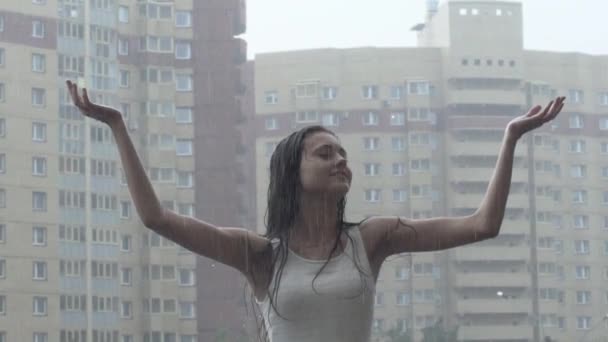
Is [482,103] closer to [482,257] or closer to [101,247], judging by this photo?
[482,257]

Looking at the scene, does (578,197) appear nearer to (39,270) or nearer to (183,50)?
(183,50)

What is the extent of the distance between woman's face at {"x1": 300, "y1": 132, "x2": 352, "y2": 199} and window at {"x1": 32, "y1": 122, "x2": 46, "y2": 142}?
117ft

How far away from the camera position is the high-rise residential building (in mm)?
35594

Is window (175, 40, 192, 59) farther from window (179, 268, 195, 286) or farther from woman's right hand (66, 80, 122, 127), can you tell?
woman's right hand (66, 80, 122, 127)

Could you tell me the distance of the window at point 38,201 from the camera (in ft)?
118

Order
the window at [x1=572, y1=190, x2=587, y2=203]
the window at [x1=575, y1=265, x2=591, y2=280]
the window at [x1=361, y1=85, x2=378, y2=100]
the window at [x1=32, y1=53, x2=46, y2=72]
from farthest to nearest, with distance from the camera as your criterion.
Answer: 1. the window at [x1=572, y1=190, x2=587, y2=203]
2. the window at [x1=575, y1=265, x2=591, y2=280]
3. the window at [x1=361, y1=85, x2=378, y2=100]
4. the window at [x1=32, y1=53, x2=46, y2=72]

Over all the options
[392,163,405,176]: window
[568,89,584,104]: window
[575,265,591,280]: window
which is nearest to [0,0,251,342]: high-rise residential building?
[392,163,405,176]: window

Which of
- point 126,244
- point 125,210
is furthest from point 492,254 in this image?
point 126,244

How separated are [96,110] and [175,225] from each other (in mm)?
124

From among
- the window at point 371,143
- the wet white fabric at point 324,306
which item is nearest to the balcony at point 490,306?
the window at point 371,143

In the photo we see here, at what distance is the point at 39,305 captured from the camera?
34812mm

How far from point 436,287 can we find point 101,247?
1174 cm

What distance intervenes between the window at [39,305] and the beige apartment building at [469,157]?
419 inches

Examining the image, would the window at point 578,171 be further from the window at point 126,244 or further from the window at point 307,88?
the window at point 126,244
